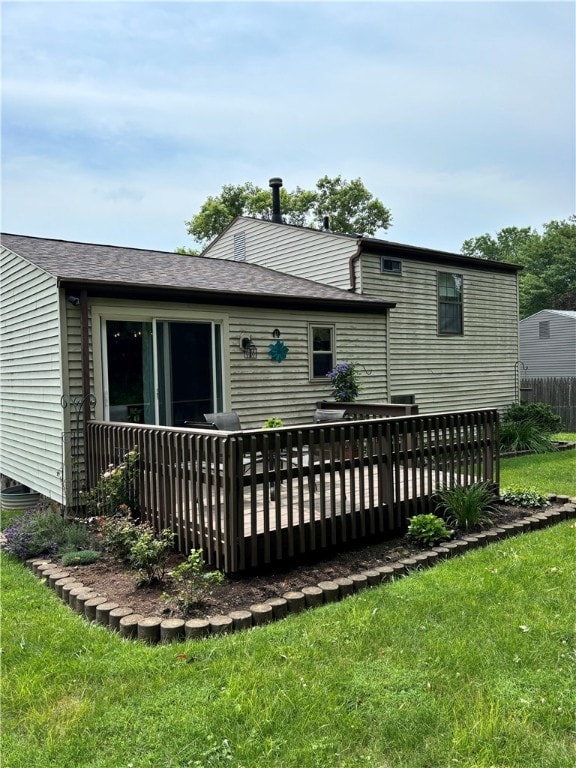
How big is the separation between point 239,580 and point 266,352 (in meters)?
5.13

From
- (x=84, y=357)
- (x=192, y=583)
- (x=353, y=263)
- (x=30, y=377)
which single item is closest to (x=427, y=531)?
(x=192, y=583)

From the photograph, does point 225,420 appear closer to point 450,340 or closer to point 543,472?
point 543,472

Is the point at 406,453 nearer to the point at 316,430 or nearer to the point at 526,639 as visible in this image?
the point at 316,430

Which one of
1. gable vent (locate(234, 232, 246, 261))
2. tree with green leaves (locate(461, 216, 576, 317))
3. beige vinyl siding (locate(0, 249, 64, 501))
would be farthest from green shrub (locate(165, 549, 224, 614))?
tree with green leaves (locate(461, 216, 576, 317))

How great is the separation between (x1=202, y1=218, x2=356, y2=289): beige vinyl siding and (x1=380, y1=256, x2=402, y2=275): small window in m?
0.76

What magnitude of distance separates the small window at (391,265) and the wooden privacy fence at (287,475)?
20.3 feet

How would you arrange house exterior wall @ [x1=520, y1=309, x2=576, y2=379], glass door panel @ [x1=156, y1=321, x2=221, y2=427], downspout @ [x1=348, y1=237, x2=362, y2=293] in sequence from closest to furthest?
glass door panel @ [x1=156, y1=321, x2=221, y2=427] < downspout @ [x1=348, y1=237, x2=362, y2=293] < house exterior wall @ [x1=520, y1=309, x2=576, y2=379]

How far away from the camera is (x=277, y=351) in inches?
355

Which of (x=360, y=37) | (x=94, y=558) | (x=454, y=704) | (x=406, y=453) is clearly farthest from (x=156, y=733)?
(x=360, y=37)

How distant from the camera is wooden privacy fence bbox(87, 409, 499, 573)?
13.8 feet

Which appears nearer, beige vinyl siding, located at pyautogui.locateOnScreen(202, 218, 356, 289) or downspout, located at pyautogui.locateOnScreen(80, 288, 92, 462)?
downspout, located at pyautogui.locateOnScreen(80, 288, 92, 462)

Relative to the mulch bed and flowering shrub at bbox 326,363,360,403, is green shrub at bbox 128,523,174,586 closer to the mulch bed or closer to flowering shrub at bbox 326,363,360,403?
the mulch bed

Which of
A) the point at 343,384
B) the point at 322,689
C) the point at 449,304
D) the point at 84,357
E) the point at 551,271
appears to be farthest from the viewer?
the point at 551,271

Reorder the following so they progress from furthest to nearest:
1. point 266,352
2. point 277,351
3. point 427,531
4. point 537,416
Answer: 1. point 537,416
2. point 277,351
3. point 266,352
4. point 427,531
